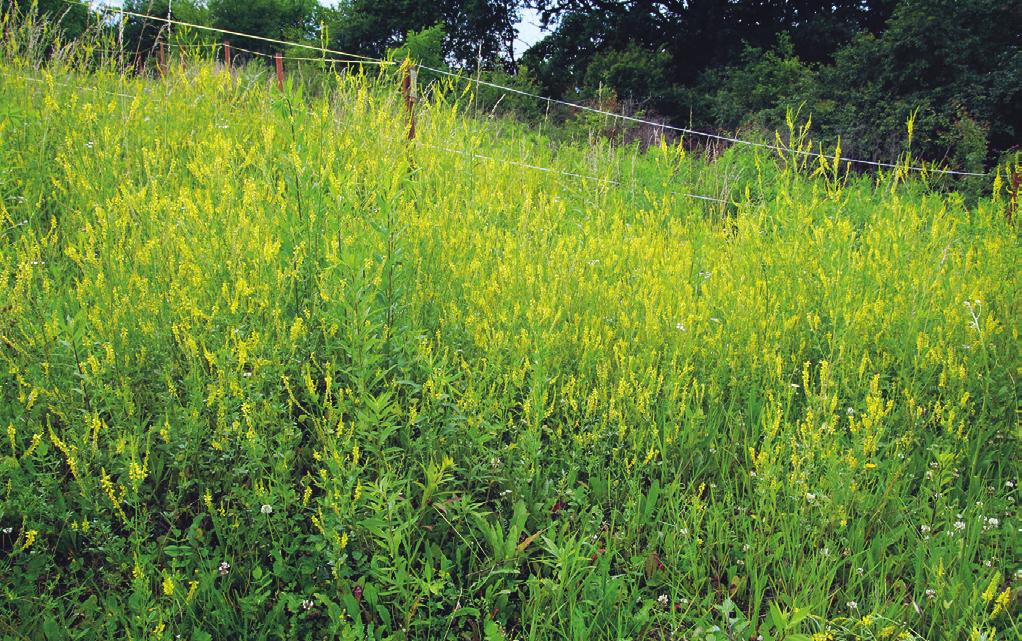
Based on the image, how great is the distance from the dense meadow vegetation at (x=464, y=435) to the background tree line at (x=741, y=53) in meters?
1.58

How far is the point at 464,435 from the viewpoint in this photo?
2410 millimetres

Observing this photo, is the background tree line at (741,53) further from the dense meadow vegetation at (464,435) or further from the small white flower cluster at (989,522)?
the small white flower cluster at (989,522)

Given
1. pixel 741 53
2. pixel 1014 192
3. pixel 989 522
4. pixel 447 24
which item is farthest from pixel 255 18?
pixel 989 522

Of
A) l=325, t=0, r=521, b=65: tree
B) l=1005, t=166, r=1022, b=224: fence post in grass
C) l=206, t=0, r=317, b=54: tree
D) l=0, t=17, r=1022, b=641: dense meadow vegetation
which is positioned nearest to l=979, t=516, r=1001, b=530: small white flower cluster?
l=0, t=17, r=1022, b=641: dense meadow vegetation

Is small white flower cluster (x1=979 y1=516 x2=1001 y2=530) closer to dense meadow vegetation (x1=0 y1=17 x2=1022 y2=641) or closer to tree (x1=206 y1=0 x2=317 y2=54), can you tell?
dense meadow vegetation (x1=0 y1=17 x2=1022 y2=641)

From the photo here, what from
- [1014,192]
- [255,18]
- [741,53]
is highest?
[255,18]

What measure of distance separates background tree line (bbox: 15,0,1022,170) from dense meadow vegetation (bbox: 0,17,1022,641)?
5.17 feet

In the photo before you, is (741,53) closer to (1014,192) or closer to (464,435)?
(1014,192)

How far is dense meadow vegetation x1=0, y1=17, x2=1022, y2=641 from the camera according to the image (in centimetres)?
204

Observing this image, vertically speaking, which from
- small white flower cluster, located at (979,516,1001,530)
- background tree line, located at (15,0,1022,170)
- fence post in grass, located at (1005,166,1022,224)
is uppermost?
background tree line, located at (15,0,1022,170)

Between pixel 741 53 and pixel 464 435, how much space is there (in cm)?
1784

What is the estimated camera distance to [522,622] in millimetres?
2051

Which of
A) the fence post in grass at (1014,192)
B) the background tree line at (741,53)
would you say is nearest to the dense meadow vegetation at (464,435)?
the fence post in grass at (1014,192)

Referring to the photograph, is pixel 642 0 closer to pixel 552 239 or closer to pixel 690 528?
pixel 552 239
